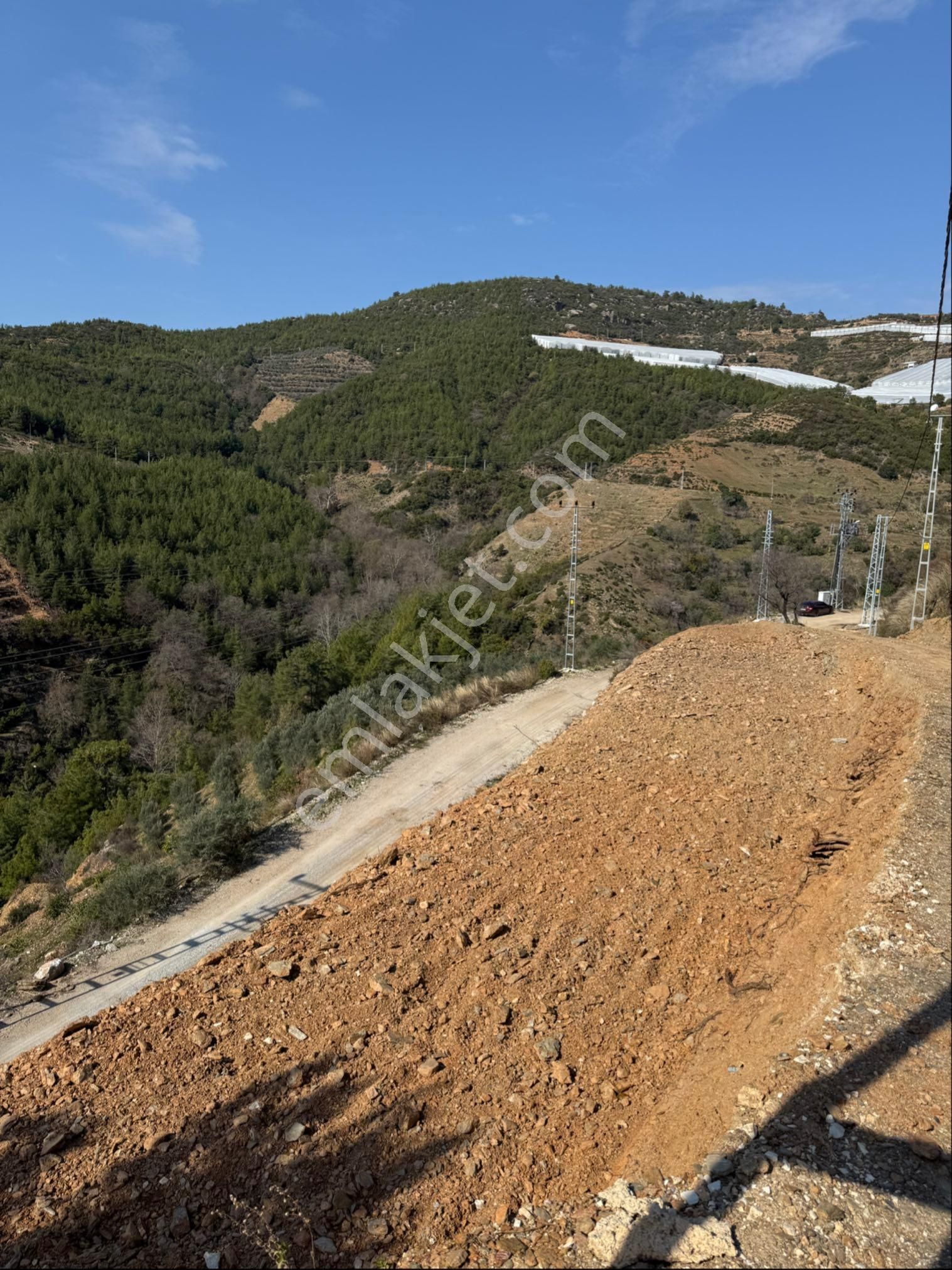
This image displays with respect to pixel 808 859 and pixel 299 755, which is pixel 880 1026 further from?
pixel 299 755

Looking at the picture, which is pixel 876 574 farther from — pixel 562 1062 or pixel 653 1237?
pixel 653 1237

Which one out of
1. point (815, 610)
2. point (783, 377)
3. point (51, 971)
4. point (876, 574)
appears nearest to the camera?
point (51, 971)

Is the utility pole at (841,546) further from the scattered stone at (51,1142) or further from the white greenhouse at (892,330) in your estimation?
the white greenhouse at (892,330)

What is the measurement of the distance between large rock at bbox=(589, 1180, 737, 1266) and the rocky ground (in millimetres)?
10

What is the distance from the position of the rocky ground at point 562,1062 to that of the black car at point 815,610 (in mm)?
19876

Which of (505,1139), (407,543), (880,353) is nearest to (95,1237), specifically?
(505,1139)

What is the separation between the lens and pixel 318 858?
29.3 ft

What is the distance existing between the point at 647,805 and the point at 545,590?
23985 mm

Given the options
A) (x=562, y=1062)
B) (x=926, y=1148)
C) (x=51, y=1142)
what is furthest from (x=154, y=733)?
(x=926, y=1148)

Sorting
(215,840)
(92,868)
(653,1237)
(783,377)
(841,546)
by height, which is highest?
(783,377)

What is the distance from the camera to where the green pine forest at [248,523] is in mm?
17641

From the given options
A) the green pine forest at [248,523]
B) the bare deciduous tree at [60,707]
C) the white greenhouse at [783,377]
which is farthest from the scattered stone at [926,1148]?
the white greenhouse at [783,377]

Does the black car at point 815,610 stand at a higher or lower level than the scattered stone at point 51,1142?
lower

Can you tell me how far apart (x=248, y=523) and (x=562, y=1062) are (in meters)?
45.1
